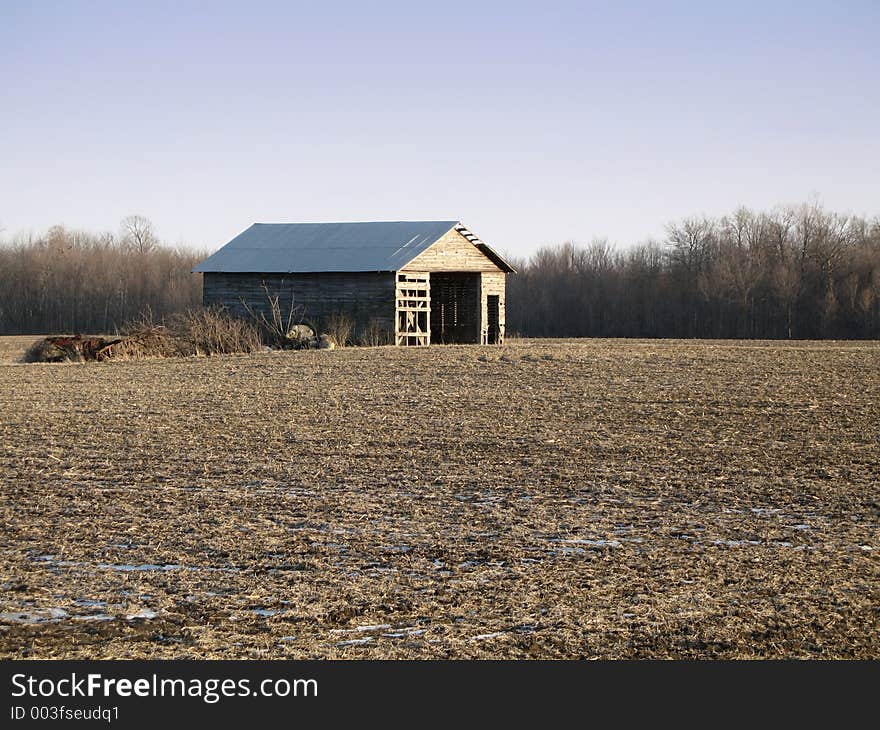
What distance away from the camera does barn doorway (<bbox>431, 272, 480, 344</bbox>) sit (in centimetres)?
4206

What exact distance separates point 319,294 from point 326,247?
244 centimetres

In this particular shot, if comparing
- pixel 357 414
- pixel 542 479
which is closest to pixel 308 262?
pixel 357 414

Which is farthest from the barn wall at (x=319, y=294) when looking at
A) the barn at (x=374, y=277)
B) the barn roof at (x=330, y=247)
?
the barn roof at (x=330, y=247)

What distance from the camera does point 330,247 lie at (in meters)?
40.6

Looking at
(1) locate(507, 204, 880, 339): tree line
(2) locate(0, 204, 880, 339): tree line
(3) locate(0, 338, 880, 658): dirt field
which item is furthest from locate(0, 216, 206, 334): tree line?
(3) locate(0, 338, 880, 658): dirt field

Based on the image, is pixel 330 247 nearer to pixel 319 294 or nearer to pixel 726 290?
pixel 319 294

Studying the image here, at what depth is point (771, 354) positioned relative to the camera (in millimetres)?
32844

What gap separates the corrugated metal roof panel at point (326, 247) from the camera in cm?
3878

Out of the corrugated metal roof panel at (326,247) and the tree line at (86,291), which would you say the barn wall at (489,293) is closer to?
the corrugated metal roof panel at (326,247)

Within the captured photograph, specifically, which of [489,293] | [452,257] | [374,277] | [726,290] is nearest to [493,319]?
[489,293]

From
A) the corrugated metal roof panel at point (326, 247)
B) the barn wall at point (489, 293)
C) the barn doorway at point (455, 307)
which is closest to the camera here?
the corrugated metal roof panel at point (326, 247)

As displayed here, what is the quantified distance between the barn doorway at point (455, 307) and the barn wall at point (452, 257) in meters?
0.58

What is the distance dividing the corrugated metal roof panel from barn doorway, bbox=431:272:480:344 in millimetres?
2168

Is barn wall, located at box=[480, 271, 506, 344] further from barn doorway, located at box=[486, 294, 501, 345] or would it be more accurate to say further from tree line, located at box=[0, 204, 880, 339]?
tree line, located at box=[0, 204, 880, 339]
